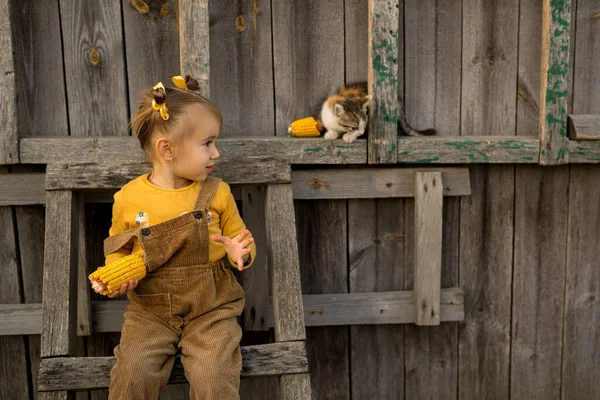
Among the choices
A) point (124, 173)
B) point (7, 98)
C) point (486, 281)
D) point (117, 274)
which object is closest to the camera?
point (117, 274)

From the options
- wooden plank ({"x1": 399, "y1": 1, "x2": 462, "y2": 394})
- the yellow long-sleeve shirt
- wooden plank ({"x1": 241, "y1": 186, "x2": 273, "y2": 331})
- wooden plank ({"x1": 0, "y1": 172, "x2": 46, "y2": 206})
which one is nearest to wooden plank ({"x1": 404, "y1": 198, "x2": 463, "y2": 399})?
wooden plank ({"x1": 399, "y1": 1, "x2": 462, "y2": 394})

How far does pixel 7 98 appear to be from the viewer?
256 cm

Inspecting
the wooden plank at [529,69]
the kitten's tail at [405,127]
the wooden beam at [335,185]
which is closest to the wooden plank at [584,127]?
the wooden plank at [529,69]

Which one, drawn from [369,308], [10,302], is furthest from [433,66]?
[10,302]

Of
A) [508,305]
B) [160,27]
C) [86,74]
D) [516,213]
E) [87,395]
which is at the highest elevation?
[160,27]

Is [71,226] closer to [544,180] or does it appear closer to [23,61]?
[23,61]

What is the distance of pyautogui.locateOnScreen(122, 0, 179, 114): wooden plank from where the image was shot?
2676 mm

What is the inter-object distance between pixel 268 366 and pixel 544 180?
153 cm

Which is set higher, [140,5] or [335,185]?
[140,5]

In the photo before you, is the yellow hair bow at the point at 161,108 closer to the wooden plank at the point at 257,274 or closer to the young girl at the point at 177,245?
the young girl at the point at 177,245

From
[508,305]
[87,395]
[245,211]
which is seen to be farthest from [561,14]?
[87,395]

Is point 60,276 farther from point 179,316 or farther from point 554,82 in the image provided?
point 554,82

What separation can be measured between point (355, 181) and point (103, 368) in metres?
1.25

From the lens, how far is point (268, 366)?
87.2 inches
